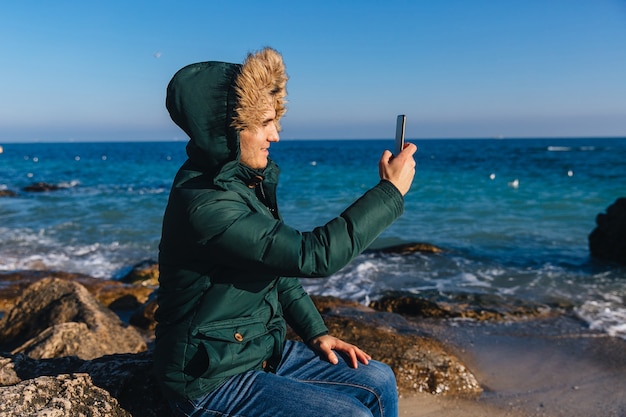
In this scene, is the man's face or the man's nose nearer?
the man's face

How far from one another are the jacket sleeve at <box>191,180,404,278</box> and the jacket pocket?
283 millimetres

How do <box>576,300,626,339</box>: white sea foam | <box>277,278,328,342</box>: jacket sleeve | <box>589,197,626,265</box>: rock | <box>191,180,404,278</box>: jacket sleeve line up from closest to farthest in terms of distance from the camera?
<box>191,180,404,278</box>: jacket sleeve, <box>277,278,328,342</box>: jacket sleeve, <box>576,300,626,339</box>: white sea foam, <box>589,197,626,265</box>: rock

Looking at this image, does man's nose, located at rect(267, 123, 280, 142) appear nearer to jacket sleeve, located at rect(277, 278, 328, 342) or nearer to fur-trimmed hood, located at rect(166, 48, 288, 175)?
fur-trimmed hood, located at rect(166, 48, 288, 175)

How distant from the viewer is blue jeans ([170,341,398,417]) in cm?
221

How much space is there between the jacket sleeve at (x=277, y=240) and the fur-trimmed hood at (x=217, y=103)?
259 mm

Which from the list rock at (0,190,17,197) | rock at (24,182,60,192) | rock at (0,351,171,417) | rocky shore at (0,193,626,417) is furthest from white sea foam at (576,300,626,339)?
rock at (24,182,60,192)

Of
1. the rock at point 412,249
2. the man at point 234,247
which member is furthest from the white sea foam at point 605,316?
the man at point 234,247

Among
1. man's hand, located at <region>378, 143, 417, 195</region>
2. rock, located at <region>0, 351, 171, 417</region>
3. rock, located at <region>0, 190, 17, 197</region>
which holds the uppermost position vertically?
man's hand, located at <region>378, 143, 417, 195</region>

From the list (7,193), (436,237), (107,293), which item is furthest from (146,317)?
(7,193)

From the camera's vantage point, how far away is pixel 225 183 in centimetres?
220

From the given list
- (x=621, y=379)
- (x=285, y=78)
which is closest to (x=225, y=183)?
(x=285, y=78)

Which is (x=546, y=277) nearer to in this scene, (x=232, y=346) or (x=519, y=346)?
(x=519, y=346)

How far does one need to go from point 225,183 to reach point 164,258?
1.45 feet

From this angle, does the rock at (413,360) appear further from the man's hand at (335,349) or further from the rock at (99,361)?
the man's hand at (335,349)
